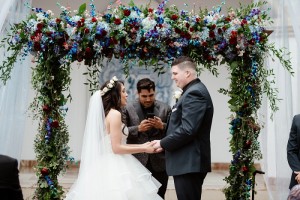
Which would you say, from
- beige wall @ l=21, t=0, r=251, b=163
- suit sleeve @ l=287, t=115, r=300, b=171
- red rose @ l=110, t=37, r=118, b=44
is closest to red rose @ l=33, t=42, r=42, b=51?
red rose @ l=110, t=37, r=118, b=44

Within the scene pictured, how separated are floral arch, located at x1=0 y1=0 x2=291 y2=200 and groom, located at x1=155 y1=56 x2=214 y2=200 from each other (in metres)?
0.65

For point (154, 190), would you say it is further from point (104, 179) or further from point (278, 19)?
point (278, 19)

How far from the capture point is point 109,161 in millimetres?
4520

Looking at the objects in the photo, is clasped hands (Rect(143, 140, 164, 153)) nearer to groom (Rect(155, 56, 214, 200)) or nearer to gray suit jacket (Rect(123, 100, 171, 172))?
groom (Rect(155, 56, 214, 200))

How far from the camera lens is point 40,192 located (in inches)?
208

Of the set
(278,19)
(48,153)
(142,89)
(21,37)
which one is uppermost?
(278,19)

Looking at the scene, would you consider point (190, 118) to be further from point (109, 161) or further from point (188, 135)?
point (109, 161)

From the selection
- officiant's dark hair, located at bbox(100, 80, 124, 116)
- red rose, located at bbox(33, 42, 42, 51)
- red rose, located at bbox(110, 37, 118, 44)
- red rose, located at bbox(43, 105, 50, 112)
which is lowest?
red rose, located at bbox(43, 105, 50, 112)

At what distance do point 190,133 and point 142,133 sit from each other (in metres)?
1.00

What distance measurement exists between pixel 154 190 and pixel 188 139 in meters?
0.58

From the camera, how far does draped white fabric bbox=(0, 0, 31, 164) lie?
18.0 ft

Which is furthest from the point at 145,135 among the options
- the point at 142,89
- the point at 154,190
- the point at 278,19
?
the point at 278,19

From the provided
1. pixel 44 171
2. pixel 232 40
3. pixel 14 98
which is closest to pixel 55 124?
pixel 44 171

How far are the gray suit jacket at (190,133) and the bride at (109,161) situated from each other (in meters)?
0.25
